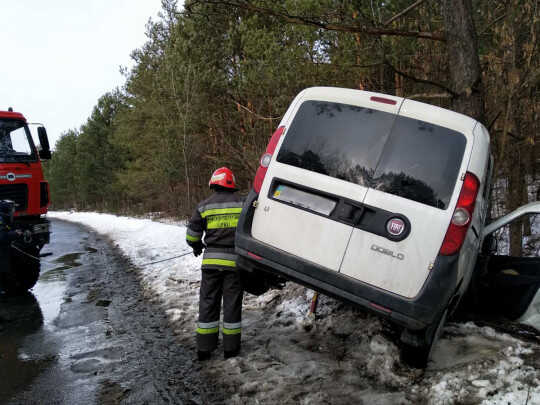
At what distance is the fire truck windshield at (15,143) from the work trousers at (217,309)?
564 centimetres

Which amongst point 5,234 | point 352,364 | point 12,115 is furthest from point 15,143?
point 352,364

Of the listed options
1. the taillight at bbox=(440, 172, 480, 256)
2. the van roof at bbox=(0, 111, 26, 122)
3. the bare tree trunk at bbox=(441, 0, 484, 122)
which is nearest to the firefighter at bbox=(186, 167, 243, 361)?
the taillight at bbox=(440, 172, 480, 256)

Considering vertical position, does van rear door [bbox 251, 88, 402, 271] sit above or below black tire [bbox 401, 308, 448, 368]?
above

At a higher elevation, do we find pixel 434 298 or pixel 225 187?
pixel 225 187

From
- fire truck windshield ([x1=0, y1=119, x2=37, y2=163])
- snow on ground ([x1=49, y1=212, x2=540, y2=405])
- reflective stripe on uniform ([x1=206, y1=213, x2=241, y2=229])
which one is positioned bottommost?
snow on ground ([x1=49, y1=212, x2=540, y2=405])

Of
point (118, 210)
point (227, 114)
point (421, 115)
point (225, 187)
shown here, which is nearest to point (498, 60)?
point (421, 115)

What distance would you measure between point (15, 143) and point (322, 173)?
707 centimetres

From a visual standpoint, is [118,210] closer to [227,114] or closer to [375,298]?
[227,114]

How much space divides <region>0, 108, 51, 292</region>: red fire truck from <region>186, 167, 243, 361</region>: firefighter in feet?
14.3

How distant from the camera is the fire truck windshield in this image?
25.7ft

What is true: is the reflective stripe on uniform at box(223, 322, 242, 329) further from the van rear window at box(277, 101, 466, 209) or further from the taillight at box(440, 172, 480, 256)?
the taillight at box(440, 172, 480, 256)

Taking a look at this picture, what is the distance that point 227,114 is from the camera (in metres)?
15.9

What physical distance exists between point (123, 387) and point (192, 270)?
4.30 m

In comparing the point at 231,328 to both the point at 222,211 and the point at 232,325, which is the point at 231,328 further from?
the point at 222,211
